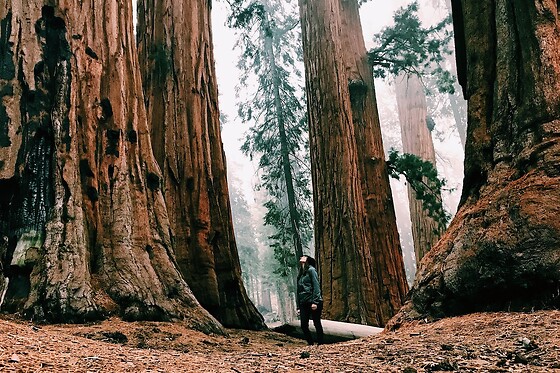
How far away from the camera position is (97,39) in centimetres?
445

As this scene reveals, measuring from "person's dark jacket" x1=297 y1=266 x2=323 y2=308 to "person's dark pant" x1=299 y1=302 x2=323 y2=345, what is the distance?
3.0 inches

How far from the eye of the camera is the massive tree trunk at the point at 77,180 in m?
3.46

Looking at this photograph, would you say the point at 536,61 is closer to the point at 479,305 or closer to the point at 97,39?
the point at 479,305

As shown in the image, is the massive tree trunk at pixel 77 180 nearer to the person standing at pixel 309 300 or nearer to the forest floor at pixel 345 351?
the forest floor at pixel 345 351

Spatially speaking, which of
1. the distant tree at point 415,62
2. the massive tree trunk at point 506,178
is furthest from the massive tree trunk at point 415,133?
the massive tree trunk at point 506,178

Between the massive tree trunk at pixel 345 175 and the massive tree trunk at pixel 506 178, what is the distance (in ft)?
11.9

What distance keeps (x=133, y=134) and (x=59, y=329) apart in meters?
2.05

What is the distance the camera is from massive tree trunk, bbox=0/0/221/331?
346cm

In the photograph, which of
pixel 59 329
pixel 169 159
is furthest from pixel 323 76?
pixel 59 329

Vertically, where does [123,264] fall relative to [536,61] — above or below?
below

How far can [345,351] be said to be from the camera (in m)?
2.90

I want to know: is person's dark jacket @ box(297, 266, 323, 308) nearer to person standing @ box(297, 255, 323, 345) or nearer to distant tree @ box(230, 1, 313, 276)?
person standing @ box(297, 255, 323, 345)

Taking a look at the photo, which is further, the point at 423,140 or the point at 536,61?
the point at 423,140

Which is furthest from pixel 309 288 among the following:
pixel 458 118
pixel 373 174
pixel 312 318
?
pixel 458 118
